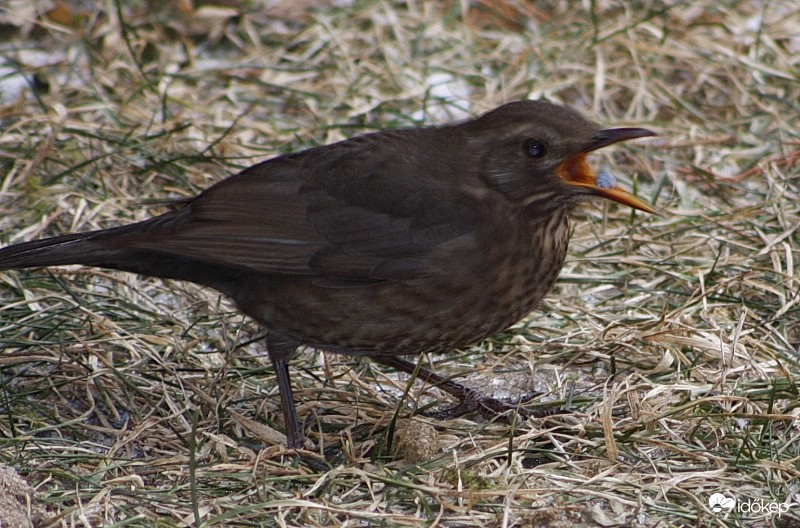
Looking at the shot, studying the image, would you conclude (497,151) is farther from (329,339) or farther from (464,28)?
(464,28)

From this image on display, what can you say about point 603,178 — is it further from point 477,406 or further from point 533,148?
point 477,406

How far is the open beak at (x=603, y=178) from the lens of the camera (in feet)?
13.0

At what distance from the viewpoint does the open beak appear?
3953 mm

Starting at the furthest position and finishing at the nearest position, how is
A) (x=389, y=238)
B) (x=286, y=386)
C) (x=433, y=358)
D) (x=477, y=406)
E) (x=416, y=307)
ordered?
(x=433, y=358), (x=477, y=406), (x=286, y=386), (x=389, y=238), (x=416, y=307)

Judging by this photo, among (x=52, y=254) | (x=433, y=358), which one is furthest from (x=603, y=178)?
(x=52, y=254)

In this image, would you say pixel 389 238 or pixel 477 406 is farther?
pixel 477 406

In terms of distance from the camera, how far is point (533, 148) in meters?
4.12

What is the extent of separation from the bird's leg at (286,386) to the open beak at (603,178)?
113 centimetres

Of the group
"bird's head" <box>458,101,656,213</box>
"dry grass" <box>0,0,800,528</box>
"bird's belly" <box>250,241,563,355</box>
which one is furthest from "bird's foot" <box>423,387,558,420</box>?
"bird's head" <box>458,101,656,213</box>

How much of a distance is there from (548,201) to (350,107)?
254cm

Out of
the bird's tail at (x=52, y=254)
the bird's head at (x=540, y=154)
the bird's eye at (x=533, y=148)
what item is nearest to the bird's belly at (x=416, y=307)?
the bird's head at (x=540, y=154)

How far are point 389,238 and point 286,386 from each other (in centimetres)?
65

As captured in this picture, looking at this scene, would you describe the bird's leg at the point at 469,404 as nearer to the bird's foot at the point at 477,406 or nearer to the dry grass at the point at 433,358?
the bird's foot at the point at 477,406

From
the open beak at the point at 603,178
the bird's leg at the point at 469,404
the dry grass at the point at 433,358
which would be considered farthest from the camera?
the bird's leg at the point at 469,404
